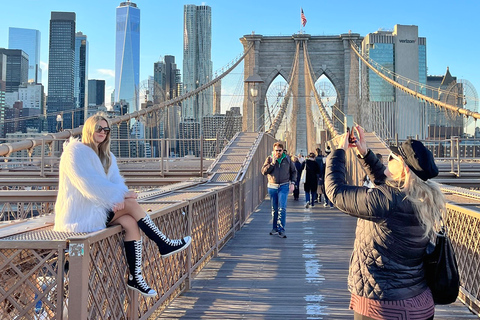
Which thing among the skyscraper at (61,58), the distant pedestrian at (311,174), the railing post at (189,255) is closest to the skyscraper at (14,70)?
the skyscraper at (61,58)

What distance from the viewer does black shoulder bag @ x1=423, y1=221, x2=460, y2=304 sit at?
1.96 m

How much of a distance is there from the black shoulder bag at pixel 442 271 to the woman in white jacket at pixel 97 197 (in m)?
1.69

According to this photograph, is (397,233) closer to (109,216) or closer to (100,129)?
(109,216)

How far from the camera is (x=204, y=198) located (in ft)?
17.1

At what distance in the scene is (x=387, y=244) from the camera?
197 centimetres

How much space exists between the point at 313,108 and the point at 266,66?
242 inches

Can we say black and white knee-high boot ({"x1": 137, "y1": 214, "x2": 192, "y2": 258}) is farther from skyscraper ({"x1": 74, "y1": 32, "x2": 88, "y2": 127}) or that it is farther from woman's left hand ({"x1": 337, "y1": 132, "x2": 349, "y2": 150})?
skyscraper ({"x1": 74, "y1": 32, "x2": 88, "y2": 127})

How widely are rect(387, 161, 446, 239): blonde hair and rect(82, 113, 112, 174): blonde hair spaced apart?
1.87 m

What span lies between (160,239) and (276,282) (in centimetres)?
192

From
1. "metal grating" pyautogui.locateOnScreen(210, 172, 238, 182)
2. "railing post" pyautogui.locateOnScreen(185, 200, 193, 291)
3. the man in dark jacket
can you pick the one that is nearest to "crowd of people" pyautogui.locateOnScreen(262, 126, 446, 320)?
"railing post" pyautogui.locateOnScreen(185, 200, 193, 291)

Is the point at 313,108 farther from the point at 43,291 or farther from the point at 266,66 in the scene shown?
the point at 43,291

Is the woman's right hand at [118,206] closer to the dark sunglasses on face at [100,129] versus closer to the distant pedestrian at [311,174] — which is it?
the dark sunglasses on face at [100,129]

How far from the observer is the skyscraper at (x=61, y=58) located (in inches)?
5463

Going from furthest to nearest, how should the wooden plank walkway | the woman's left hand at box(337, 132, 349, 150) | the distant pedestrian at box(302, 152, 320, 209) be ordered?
the distant pedestrian at box(302, 152, 320, 209)
the wooden plank walkway
the woman's left hand at box(337, 132, 349, 150)
